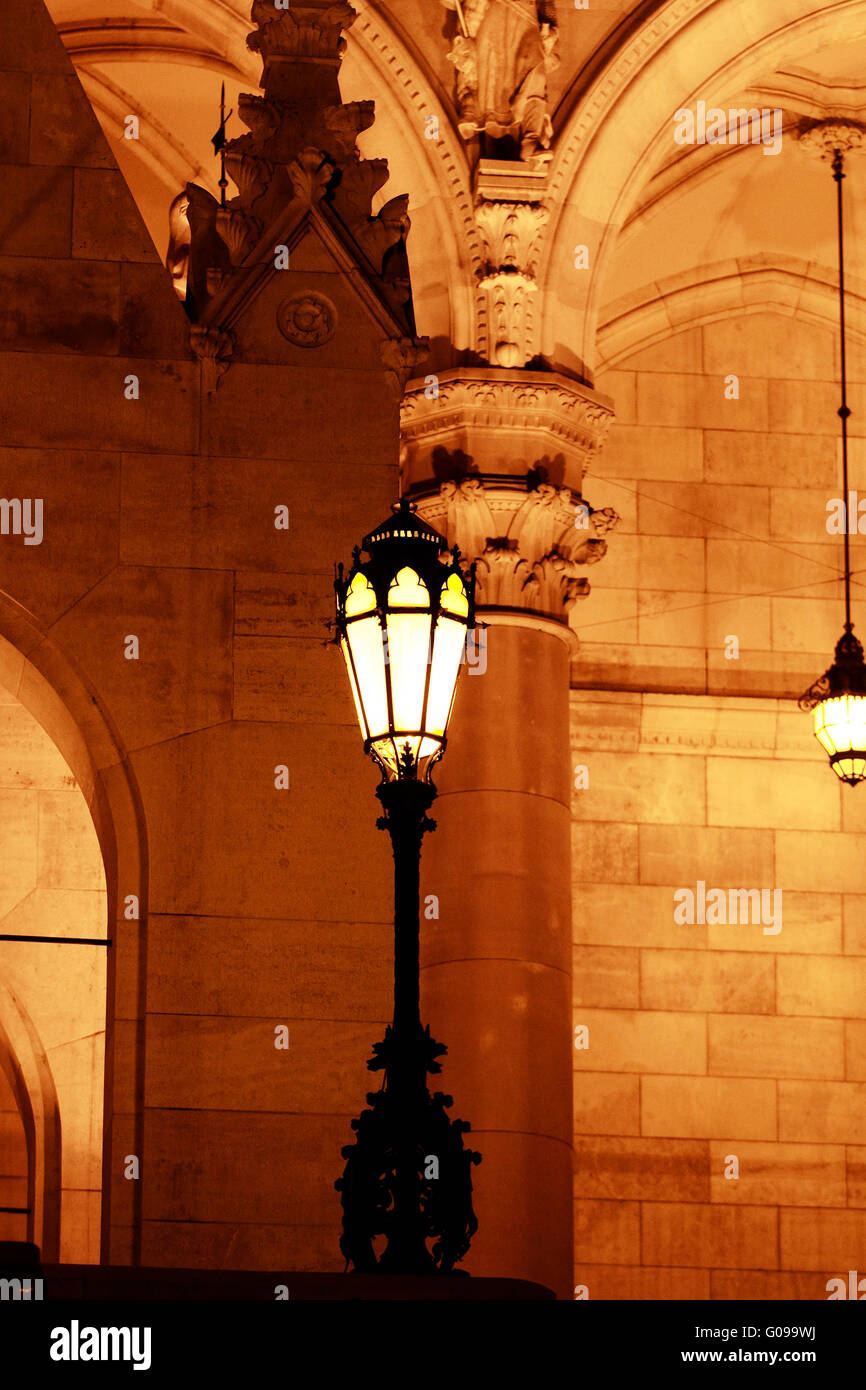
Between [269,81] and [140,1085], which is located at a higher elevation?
[269,81]

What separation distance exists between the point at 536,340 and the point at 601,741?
4951mm

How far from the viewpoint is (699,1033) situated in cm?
2122

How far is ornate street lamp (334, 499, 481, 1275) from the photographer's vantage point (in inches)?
316

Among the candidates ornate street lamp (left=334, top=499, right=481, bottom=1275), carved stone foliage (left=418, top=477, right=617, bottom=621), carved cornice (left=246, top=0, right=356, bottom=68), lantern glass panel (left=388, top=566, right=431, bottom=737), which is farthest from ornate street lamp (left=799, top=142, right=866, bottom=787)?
lantern glass panel (left=388, top=566, right=431, bottom=737)

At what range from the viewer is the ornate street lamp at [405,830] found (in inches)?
316

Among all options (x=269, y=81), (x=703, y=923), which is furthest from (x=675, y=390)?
(x=269, y=81)

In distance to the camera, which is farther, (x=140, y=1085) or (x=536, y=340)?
(x=536, y=340)

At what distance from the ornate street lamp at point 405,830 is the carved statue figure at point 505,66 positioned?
919 centimetres

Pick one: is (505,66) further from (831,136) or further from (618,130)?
(831,136)

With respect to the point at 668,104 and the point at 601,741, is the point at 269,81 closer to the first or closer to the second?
the point at 668,104

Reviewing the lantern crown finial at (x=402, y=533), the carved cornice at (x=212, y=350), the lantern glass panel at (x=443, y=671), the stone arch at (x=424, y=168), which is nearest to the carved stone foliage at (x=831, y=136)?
the stone arch at (x=424, y=168)

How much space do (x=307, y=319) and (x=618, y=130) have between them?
8.52 metres

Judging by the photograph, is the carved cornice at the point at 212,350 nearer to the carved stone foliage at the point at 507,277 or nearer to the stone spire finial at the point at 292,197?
the stone spire finial at the point at 292,197

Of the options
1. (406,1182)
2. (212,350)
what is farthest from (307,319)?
(406,1182)
